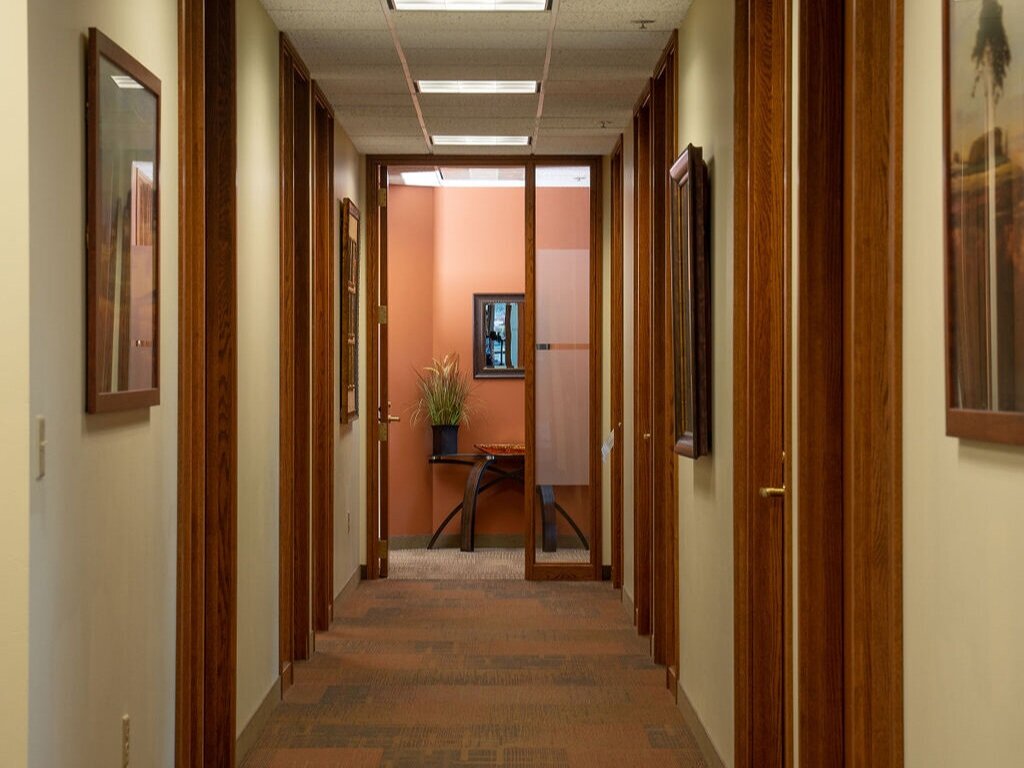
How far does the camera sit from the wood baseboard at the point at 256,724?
346 cm

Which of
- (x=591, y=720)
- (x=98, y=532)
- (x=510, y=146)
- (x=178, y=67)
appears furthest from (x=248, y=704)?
(x=510, y=146)

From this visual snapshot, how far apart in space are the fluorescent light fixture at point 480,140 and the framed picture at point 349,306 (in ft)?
1.85

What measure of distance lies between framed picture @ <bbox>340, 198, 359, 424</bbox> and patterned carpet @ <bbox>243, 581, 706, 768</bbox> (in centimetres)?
99

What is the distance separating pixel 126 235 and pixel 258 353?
143 cm

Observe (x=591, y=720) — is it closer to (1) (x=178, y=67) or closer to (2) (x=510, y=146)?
(1) (x=178, y=67)

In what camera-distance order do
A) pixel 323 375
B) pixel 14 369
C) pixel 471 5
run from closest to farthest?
pixel 14 369, pixel 471 5, pixel 323 375

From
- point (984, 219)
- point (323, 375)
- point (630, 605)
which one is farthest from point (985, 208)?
point (630, 605)

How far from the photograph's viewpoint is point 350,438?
19.9 ft

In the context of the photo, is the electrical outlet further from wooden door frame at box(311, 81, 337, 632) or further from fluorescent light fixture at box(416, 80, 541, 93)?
fluorescent light fixture at box(416, 80, 541, 93)

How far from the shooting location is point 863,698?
1.96 metres

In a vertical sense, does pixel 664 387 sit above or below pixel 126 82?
below

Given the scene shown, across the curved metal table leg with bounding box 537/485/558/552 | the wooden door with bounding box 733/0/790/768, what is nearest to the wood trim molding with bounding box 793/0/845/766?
the wooden door with bounding box 733/0/790/768

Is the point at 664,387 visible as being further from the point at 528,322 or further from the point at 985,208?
the point at 985,208

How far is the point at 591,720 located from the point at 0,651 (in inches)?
95.5
